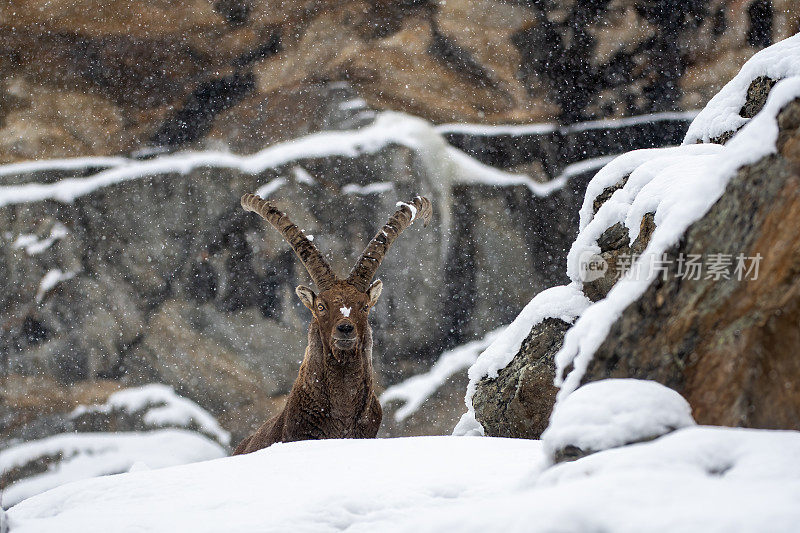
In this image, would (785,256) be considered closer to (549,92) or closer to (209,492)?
(209,492)

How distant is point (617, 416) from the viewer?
97.1 inches

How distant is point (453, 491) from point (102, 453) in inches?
432

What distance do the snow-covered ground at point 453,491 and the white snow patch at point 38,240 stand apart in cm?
1030

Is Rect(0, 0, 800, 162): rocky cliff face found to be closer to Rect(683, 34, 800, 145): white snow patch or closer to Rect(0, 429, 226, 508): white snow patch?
Rect(0, 429, 226, 508): white snow patch

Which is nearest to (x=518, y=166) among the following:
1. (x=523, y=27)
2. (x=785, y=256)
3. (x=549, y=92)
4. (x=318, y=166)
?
(x=549, y=92)

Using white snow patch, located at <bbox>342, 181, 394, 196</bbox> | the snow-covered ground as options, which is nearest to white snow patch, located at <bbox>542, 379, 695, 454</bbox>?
the snow-covered ground

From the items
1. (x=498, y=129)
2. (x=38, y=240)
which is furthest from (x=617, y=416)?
(x=38, y=240)

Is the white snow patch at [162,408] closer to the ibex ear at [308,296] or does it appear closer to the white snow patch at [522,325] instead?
the ibex ear at [308,296]

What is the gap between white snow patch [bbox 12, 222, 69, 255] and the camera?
12.8 metres

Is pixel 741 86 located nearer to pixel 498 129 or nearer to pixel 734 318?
pixel 734 318

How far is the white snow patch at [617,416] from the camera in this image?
7.95 feet

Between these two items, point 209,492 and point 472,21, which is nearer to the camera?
point 209,492

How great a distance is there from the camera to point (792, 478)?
6.37 ft

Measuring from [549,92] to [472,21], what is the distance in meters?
1.85
